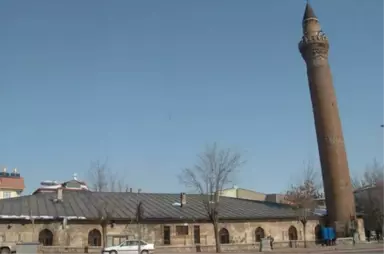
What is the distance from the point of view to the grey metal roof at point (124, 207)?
123 ft

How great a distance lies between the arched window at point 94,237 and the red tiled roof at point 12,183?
155ft

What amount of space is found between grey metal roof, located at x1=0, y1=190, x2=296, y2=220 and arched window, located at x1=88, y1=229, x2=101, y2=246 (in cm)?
126

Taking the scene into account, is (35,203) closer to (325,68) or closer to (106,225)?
(106,225)

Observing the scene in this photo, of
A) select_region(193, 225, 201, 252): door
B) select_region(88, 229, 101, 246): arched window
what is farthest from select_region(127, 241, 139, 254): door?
select_region(193, 225, 201, 252): door

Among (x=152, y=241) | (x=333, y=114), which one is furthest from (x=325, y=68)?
(x=152, y=241)

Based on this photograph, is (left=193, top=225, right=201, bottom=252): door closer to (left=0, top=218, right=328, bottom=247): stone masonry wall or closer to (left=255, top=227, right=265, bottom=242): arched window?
(left=0, top=218, right=328, bottom=247): stone masonry wall

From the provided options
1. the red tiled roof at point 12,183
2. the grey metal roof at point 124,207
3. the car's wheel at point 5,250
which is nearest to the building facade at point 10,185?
the red tiled roof at point 12,183

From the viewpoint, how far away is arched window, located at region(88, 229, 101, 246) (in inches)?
1468

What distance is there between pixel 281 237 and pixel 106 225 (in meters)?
18.5

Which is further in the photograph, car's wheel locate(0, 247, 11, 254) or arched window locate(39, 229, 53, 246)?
arched window locate(39, 229, 53, 246)

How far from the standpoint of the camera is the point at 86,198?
4291 cm

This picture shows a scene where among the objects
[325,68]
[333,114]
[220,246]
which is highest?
[325,68]

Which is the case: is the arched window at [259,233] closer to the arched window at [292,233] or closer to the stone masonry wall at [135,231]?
the stone masonry wall at [135,231]

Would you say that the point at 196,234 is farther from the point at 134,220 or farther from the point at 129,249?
the point at 129,249
